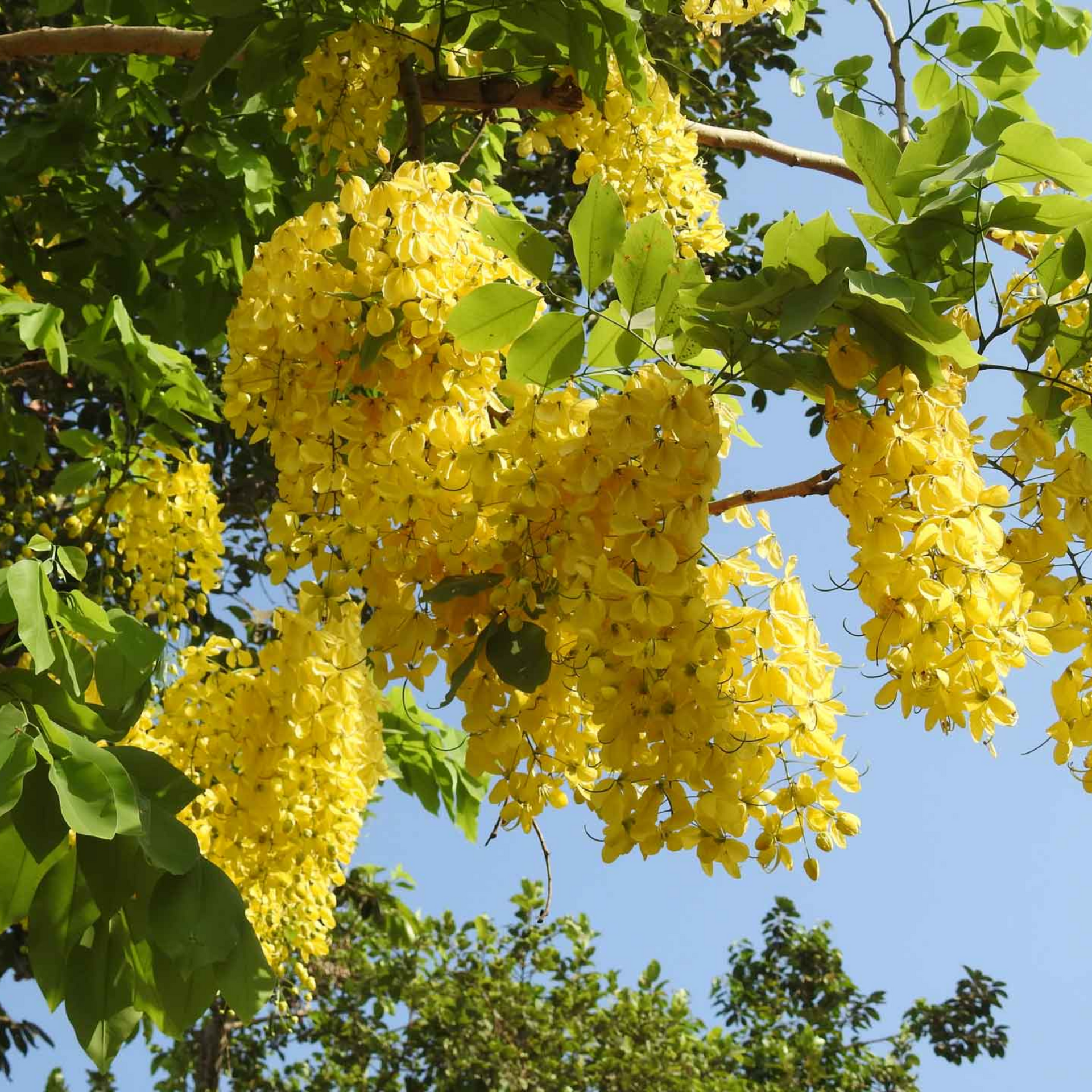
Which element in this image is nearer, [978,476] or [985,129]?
[978,476]

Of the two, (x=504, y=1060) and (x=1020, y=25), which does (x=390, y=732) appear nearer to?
(x=1020, y=25)

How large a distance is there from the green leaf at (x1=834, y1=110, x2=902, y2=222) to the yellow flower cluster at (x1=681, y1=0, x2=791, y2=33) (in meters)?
2.24

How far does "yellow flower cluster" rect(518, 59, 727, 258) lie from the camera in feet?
8.97

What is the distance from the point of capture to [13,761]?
1602mm

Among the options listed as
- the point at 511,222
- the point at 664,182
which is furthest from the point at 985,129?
the point at 664,182

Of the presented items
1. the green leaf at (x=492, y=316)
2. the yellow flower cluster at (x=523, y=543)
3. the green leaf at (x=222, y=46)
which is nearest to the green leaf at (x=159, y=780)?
the yellow flower cluster at (x=523, y=543)

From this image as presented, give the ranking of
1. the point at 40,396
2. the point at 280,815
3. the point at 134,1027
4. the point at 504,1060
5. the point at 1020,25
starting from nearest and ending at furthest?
the point at 134,1027 < the point at 280,815 < the point at 1020,25 < the point at 40,396 < the point at 504,1060

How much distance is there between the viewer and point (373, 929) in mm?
7363

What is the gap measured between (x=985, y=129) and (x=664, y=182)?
1255 millimetres

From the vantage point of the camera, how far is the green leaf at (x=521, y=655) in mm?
1386

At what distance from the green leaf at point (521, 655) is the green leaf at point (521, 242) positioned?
420 mm

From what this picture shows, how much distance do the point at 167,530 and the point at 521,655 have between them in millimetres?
2891

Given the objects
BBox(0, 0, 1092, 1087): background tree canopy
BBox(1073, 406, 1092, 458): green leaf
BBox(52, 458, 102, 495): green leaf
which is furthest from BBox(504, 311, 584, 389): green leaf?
BBox(52, 458, 102, 495): green leaf

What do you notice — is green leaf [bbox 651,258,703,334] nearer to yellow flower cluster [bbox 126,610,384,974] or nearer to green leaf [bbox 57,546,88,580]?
yellow flower cluster [bbox 126,610,384,974]
